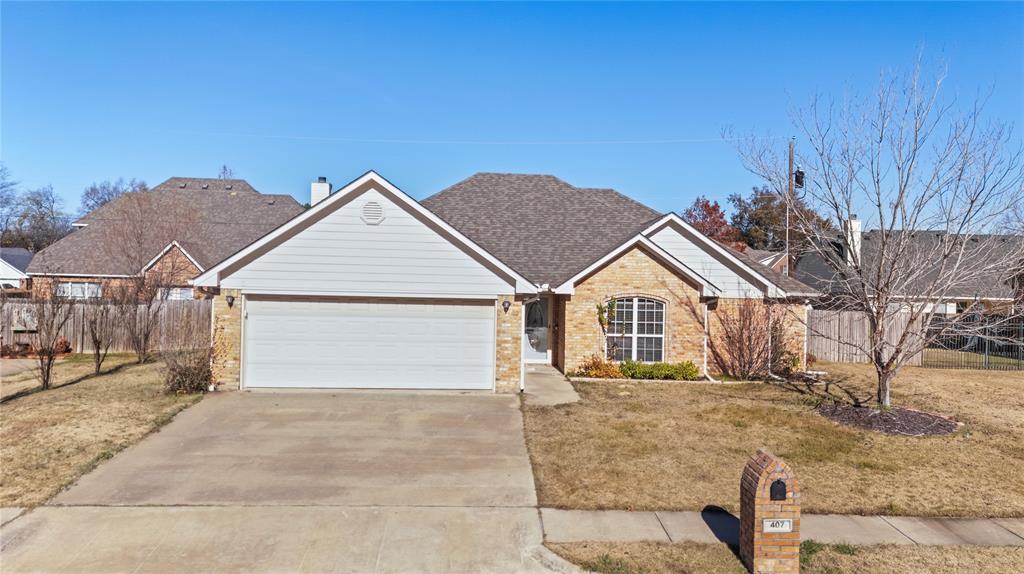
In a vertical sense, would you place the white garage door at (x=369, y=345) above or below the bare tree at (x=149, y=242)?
below

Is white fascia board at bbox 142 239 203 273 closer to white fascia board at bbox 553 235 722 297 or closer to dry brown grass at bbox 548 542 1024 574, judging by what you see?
white fascia board at bbox 553 235 722 297

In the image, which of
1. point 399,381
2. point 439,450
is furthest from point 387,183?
point 439,450

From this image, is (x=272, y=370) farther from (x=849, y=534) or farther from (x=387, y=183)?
(x=849, y=534)

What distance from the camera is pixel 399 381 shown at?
45.4 ft

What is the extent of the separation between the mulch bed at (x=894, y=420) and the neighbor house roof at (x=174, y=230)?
19.0 m

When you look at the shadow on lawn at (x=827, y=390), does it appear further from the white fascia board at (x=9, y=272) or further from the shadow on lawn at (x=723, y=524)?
the white fascia board at (x=9, y=272)

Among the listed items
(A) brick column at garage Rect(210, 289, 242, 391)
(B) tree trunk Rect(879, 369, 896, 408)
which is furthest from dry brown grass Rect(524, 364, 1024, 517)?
(A) brick column at garage Rect(210, 289, 242, 391)

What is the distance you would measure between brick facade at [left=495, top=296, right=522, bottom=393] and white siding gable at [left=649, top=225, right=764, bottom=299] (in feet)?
19.5

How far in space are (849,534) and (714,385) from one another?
9600 millimetres

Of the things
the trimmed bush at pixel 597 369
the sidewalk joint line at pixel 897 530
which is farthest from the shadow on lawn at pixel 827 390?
the sidewalk joint line at pixel 897 530

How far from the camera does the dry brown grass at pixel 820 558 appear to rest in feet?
18.4

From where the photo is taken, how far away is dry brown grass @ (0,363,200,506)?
767cm

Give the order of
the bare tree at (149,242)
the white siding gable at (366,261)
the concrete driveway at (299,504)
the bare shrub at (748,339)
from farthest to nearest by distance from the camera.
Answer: the bare tree at (149,242) < the bare shrub at (748,339) < the white siding gable at (366,261) < the concrete driveway at (299,504)

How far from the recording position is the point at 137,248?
956 inches
